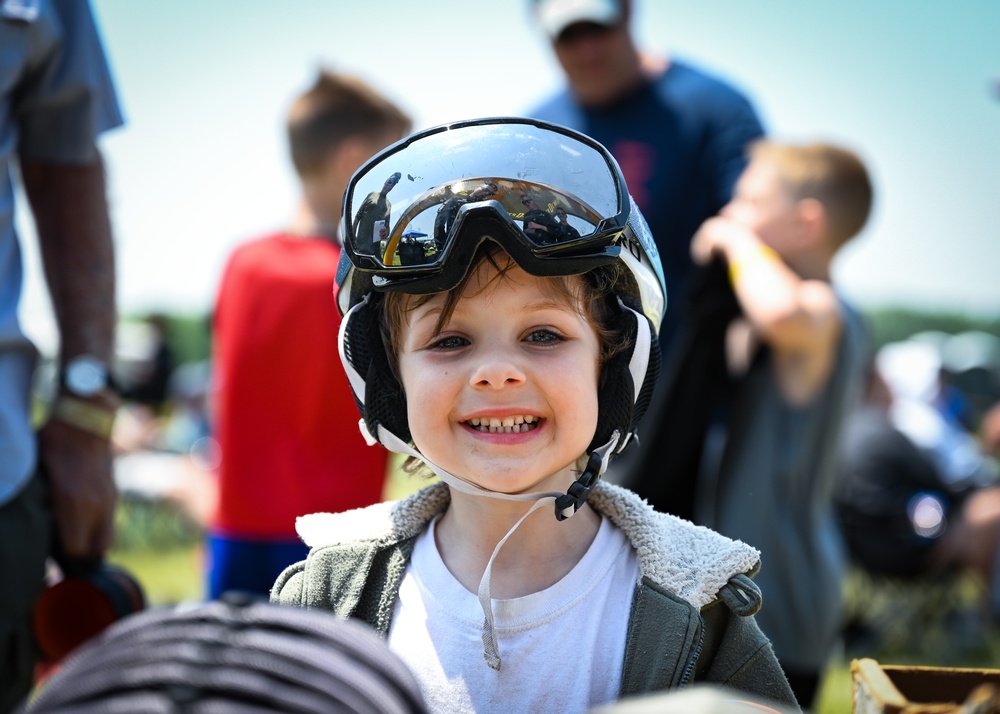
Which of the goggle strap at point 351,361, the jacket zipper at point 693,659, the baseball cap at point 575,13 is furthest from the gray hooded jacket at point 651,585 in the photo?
the baseball cap at point 575,13

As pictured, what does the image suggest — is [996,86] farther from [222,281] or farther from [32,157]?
[32,157]

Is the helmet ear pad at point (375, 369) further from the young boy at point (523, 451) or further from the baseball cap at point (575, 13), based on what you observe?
the baseball cap at point (575, 13)

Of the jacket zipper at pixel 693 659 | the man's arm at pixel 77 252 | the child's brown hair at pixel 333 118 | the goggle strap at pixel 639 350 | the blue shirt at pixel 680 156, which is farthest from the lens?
the child's brown hair at pixel 333 118

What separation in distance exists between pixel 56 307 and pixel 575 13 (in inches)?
95.2

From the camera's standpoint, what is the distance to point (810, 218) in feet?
12.5

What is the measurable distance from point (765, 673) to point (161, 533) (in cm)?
859

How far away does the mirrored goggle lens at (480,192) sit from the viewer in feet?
5.72

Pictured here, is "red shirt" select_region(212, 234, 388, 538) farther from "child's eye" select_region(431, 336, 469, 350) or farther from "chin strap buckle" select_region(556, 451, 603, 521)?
"chin strap buckle" select_region(556, 451, 603, 521)

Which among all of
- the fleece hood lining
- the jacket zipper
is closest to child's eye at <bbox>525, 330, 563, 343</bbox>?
the fleece hood lining

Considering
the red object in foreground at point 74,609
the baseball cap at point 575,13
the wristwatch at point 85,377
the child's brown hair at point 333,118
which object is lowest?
the red object in foreground at point 74,609

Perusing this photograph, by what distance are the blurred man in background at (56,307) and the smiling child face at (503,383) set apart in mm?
1297

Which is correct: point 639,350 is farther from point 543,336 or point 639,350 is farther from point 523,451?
point 523,451

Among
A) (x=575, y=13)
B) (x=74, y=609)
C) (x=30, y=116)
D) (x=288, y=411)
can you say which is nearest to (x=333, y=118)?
(x=575, y=13)

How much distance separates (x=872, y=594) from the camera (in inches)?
260
